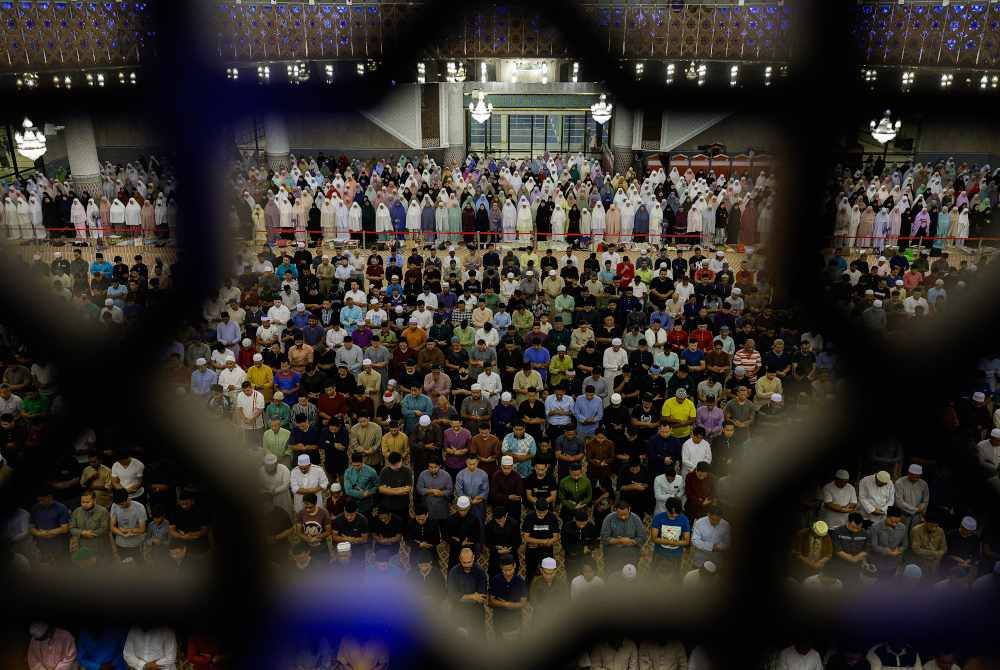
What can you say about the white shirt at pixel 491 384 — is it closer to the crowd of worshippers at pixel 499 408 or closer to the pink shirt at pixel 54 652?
the crowd of worshippers at pixel 499 408

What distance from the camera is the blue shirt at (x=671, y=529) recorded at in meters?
3.75

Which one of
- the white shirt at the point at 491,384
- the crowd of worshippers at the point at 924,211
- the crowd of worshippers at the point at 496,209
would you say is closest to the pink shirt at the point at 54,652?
the white shirt at the point at 491,384

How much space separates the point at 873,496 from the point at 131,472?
11.7 ft

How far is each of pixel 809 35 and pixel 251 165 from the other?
37.2ft

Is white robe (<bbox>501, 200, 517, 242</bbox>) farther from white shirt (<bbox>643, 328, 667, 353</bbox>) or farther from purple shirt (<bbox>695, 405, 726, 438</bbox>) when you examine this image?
purple shirt (<bbox>695, 405, 726, 438</bbox>)

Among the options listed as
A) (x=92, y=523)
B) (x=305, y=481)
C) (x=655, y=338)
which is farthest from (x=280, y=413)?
(x=655, y=338)

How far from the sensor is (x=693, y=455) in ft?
14.5

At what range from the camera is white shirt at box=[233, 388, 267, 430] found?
465 cm

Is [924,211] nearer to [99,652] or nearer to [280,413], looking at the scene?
[280,413]

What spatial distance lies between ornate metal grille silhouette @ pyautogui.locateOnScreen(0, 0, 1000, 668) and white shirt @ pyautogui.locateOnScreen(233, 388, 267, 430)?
12.3ft

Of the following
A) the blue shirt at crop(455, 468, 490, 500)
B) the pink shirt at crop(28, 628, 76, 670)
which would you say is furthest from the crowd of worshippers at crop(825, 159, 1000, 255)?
the pink shirt at crop(28, 628, 76, 670)

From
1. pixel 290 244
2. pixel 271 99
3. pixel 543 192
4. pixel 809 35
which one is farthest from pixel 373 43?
pixel 543 192

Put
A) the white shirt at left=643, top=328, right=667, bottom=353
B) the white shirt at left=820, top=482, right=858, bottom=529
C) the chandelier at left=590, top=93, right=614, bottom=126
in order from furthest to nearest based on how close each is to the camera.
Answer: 1. the white shirt at left=643, top=328, right=667, bottom=353
2. the white shirt at left=820, top=482, right=858, bottom=529
3. the chandelier at left=590, top=93, right=614, bottom=126

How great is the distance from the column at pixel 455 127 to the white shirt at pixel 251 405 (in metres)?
10.5
